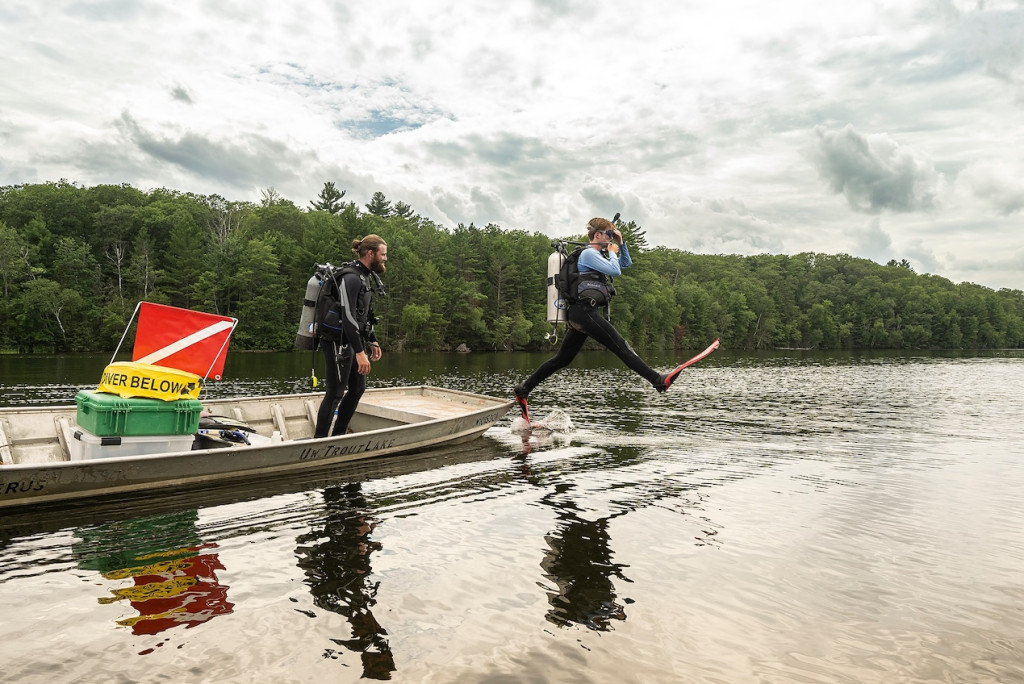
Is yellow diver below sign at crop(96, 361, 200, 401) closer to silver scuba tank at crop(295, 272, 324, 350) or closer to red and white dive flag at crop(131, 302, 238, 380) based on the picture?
red and white dive flag at crop(131, 302, 238, 380)

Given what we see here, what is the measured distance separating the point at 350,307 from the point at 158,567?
4.40m

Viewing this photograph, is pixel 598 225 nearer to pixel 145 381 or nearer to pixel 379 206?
pixel 145 381

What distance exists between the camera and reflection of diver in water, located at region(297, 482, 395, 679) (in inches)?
165

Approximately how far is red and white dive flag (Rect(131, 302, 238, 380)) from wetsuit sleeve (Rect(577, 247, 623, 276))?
574 cm

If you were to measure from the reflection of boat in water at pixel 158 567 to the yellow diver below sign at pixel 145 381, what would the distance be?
1.70m

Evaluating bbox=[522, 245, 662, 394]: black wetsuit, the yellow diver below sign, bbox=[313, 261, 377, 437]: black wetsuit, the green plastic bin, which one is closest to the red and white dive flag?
the yellow diver below sign

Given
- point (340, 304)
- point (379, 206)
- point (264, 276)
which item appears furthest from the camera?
point (379, 206)

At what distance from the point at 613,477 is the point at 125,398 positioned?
6913 mm

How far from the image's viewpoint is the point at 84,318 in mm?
69312

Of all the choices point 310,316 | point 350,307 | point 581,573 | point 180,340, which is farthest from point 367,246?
point 581,573

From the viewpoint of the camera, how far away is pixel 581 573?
5.60 m

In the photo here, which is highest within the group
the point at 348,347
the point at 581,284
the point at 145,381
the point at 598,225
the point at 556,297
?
the point at 598,225

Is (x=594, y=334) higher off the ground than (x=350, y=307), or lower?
lower

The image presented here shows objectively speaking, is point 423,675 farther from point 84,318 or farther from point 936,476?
point 84,318
